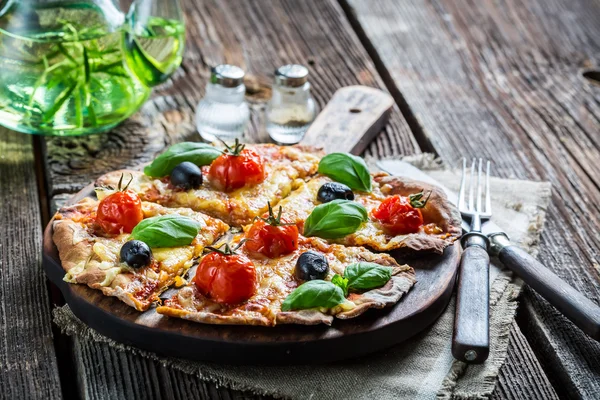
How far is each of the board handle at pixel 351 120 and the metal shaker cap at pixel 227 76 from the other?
46cm

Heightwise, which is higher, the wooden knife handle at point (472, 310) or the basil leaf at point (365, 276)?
the basil leaf at point (365, 276)

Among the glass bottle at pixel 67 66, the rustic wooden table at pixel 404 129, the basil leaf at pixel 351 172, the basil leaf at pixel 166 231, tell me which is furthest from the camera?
the glass bottle at pixel 67 66

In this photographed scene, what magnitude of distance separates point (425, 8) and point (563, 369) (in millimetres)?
3675

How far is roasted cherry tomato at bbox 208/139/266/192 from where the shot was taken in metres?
3.46

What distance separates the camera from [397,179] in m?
3.56

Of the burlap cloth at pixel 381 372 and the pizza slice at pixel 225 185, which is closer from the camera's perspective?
the burlap cloth at pixel 381 372

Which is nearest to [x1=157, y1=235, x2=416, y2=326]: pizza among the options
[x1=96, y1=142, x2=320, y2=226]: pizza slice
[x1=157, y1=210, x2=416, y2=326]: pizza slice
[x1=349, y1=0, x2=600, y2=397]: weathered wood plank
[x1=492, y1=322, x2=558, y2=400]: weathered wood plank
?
[x1=157, y1=210, x2=416, y2=326]: pizza slice

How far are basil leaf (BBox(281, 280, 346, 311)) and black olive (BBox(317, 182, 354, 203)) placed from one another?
0.70m

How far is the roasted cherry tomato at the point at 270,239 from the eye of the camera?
118 inches

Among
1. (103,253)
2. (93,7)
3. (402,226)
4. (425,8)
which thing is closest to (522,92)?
(425,8)

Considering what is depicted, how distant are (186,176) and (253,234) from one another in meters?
0.55

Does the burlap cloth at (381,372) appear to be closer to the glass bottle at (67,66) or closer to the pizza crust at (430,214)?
the pizza crust at (430,214)

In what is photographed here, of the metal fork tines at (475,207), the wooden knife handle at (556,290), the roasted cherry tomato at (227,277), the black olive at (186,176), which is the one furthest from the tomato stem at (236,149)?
the wooden knife handle at (556,290)

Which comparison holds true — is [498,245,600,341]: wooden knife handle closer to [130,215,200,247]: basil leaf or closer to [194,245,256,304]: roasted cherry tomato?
[194,245,256,304]: roasted cherry tomato
